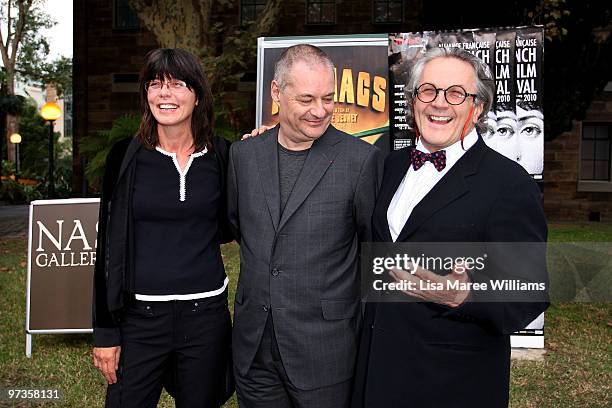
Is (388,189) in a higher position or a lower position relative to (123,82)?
lower

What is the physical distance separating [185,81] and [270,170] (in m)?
0.51

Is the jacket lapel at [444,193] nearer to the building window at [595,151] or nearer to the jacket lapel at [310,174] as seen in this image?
the jacket lapel at [310,174]

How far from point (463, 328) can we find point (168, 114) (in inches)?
54.5

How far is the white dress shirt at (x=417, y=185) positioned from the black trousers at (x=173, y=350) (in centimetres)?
87

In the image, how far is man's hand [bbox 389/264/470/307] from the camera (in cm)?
188

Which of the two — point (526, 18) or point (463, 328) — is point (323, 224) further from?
point (526, 18)

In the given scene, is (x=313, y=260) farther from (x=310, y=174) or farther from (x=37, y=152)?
(x=37, y=152)

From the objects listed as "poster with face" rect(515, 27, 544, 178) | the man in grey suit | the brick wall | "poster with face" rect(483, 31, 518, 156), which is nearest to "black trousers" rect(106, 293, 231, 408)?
the man in grey suit

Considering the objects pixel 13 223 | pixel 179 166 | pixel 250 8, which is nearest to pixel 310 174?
pixel 179 166

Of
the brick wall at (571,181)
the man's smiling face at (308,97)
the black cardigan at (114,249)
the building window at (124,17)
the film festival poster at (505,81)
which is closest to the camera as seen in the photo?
the man's smiling face at (308,97)

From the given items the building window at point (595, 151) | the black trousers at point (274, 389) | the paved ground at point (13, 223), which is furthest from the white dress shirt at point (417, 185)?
the building window at point (595, 151)

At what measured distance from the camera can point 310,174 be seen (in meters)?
2.39

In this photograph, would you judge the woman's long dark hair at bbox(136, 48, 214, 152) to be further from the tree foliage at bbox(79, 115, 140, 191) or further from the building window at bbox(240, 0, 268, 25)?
the building window at bbox(240, 0, 268, 25)

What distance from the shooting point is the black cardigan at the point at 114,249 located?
2.46 m
